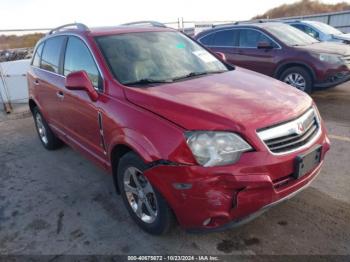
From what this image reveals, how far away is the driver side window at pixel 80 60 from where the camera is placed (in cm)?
332

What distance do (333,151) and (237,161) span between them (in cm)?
268

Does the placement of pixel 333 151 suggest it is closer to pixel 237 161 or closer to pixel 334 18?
pixel 237 161

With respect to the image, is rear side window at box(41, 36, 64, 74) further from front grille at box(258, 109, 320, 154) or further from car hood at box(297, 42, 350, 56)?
car hood at box(297, 42, 350, 56)

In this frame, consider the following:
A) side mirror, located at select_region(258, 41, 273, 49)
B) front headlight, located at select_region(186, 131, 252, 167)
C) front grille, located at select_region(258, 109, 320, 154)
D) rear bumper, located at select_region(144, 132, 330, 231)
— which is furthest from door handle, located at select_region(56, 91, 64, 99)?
side mirror, located at select_region(258, 41, 273, 49)

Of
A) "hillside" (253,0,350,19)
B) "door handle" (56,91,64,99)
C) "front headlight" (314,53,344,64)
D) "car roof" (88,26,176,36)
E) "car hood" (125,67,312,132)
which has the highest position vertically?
"hillside" (253,0,350,19)

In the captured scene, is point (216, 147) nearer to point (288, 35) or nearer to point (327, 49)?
point (327, 49)

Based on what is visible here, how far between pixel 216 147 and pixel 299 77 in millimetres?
5451

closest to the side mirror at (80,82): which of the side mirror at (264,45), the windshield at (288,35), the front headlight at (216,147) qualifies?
the front headlight at (216,147)

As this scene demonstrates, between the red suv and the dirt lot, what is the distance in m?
0.28

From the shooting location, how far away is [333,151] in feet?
14.5

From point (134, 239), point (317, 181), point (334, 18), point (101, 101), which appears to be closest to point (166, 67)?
point (101, 101)

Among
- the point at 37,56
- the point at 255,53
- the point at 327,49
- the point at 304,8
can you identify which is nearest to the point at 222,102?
the point at 37,56

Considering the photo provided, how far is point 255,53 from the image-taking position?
7.66 meters

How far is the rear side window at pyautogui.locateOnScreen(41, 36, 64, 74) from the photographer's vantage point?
4.32m
